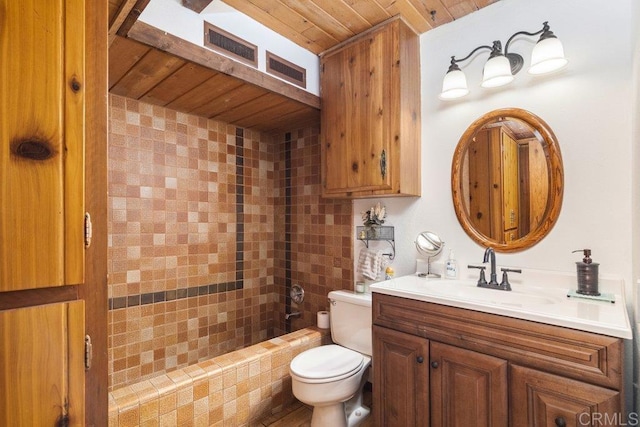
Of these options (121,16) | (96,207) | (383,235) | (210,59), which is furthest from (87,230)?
(383,235)

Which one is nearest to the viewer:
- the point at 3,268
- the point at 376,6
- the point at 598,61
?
the point at 3,268

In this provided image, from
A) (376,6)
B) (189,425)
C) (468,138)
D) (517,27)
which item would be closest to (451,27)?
(517,27)

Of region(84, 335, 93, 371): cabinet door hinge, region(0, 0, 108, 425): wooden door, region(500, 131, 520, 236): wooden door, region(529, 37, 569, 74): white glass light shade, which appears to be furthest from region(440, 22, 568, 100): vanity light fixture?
region(84, 335, 93, 371): cabinet door hinge

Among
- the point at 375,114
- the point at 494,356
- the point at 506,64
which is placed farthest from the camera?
the point at 375,114

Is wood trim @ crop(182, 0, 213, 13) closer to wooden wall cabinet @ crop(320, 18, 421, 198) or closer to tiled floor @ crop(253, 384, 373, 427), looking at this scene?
wooden wall cabinet @ crop(320, 18, 421, 198)

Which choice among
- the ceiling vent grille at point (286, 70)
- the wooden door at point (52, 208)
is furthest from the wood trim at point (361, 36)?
the wooden door at point (52, 208)

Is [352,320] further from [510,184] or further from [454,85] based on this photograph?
[454,85]

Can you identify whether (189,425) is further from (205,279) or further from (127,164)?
(127,164)

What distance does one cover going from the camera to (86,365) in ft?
2.08

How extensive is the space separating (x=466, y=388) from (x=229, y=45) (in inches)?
80.7

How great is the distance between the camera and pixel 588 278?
4.45 ft

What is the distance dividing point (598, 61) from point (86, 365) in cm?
217

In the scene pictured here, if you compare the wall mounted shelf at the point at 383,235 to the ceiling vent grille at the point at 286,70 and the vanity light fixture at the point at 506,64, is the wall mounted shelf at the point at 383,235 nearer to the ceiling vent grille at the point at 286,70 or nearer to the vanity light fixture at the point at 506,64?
the vanity light fixture at the point at 506,64

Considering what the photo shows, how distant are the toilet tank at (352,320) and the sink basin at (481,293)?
0.47 meters
